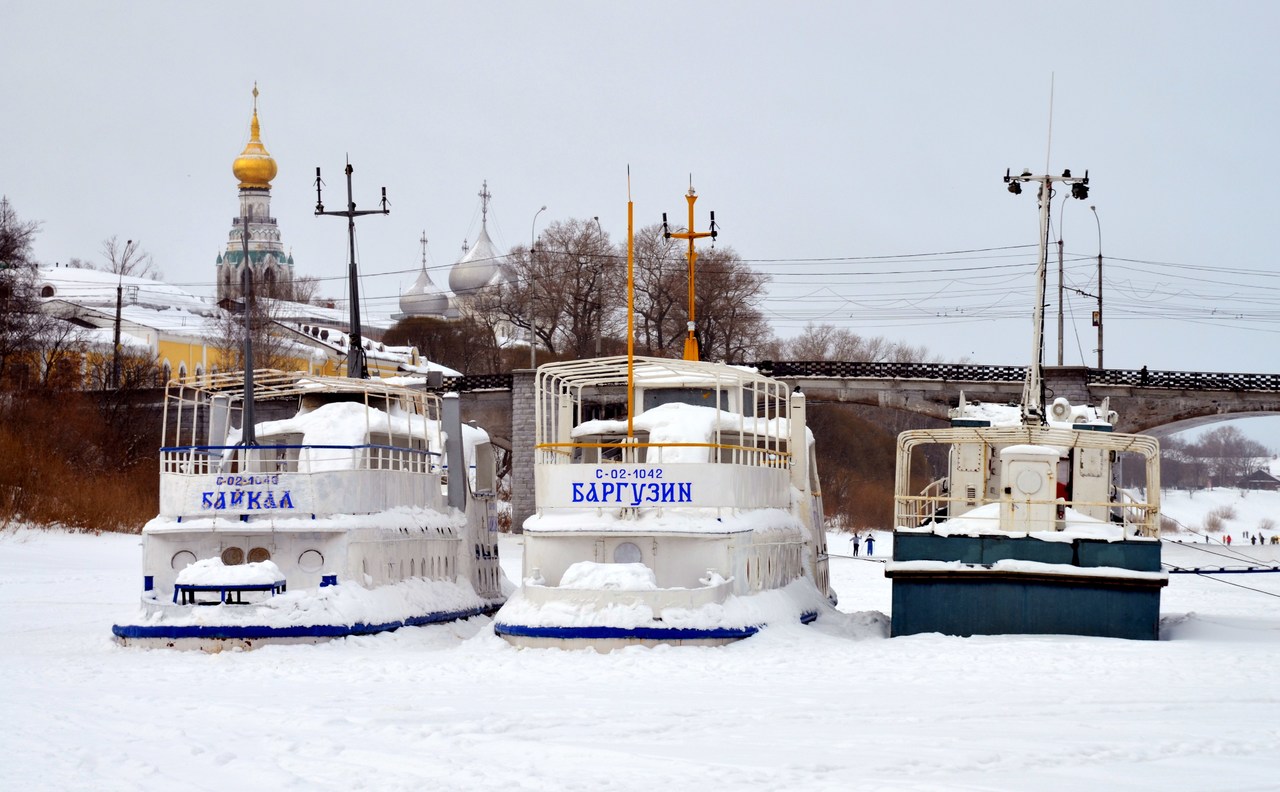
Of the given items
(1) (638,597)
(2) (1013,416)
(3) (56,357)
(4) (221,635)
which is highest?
(3) (56,357)

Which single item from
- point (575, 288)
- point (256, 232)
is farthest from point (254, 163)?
point (575, 288)

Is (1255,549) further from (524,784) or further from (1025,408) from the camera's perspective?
(524,784)

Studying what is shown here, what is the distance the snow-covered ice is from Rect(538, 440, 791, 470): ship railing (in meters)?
2.79

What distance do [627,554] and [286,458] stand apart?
7.11 meters

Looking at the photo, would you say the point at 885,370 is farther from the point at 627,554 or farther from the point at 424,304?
the point at 424,304

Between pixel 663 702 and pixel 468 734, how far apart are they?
278 centimetres

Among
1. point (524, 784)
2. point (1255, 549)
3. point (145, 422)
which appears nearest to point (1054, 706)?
point (524, 784)

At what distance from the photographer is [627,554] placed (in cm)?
2375

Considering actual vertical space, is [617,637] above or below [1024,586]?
below

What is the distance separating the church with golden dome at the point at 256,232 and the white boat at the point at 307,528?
98.8m

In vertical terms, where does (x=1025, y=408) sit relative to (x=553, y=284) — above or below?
below

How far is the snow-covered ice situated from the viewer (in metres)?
14.4

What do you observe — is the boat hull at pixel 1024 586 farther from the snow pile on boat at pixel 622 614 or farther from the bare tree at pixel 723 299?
the bare tree at pixel 723 299

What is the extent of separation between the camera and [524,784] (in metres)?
14.0
